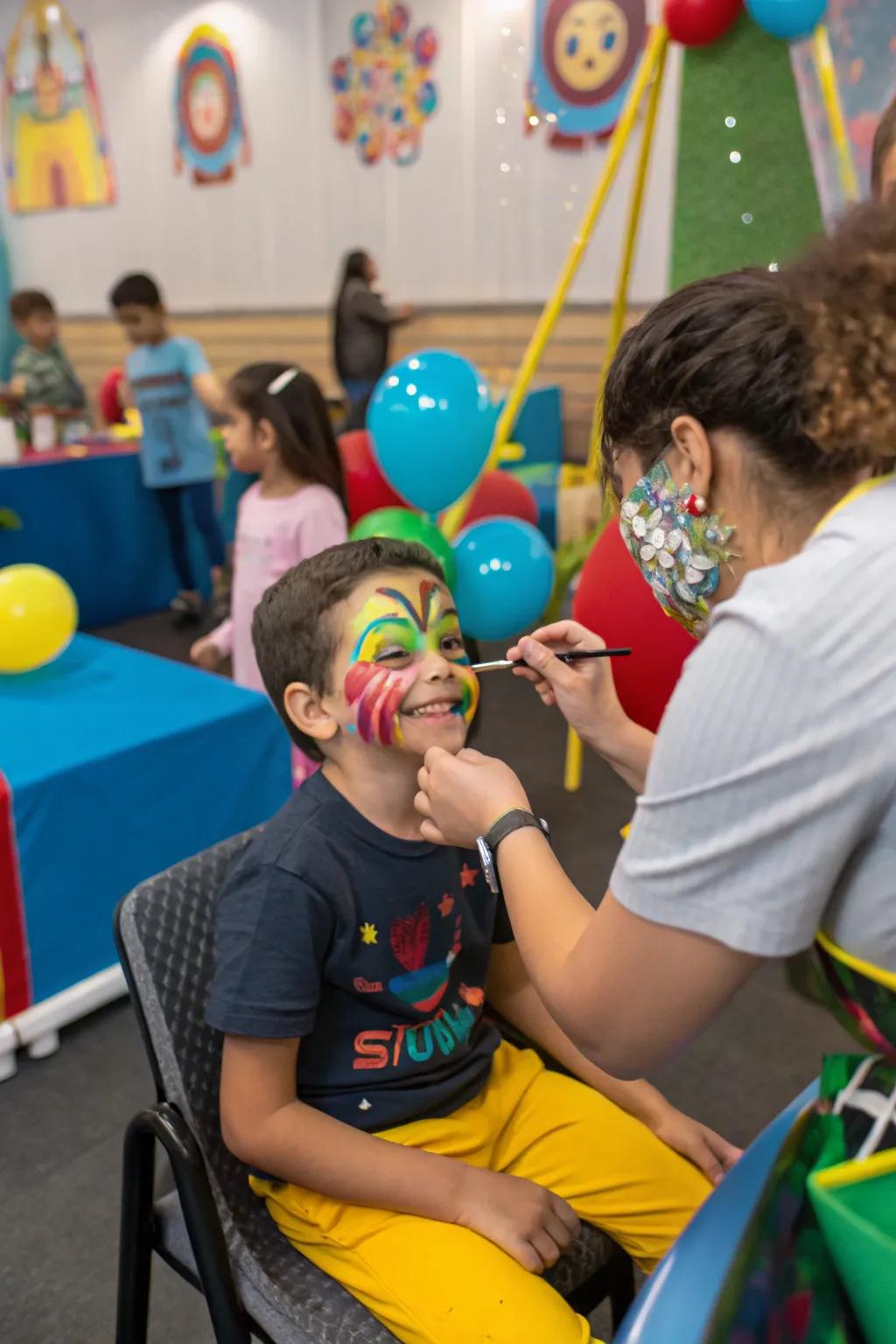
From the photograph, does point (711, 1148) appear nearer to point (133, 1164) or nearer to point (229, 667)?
point (133, 1164)

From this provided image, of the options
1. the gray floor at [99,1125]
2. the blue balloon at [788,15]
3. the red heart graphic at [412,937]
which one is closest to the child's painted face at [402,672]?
the red heart graphic at [412,937]

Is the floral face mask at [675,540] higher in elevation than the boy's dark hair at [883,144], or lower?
lower

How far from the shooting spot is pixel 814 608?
0.58 m

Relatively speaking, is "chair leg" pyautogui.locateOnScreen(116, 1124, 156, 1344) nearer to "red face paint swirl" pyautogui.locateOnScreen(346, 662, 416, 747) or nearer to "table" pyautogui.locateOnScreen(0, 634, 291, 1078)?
"red face paint swirl" pyautogui.locateOnScreen(346, 662, 416, 747)

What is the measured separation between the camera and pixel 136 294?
3889 mm

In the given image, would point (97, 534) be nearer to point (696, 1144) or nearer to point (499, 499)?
point (499, 499)

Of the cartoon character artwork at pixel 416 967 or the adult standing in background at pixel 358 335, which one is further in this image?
the adult standing in background at pixel 358 335

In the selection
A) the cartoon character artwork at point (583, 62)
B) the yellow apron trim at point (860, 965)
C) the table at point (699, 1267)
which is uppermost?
the cartoon character artwork at point (583, 62)

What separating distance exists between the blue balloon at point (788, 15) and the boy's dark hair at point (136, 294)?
2.33 metres

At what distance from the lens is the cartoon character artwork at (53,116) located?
6.75 meters

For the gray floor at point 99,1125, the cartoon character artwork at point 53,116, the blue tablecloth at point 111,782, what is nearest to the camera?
the gray floor at point 99,1125

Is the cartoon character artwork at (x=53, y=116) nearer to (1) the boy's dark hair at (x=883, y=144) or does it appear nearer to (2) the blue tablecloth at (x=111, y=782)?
(2) the blue tablecloth at (x=111, y=782)

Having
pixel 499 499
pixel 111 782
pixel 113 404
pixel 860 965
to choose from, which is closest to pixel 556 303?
pixel 499 499

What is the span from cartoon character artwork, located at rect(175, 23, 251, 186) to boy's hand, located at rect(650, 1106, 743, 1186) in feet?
20.3
